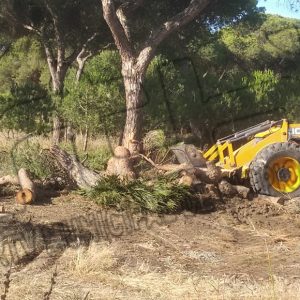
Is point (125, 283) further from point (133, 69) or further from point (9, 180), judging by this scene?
point (133, 69)

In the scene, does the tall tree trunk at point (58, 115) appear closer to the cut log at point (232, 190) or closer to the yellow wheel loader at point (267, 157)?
the yellow wheel loader at point (267, 157)

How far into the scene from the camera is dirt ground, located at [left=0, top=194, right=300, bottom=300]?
5.79 metres

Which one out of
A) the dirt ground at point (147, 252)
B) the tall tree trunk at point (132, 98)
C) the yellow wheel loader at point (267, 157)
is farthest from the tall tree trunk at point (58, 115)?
the dirt ground at point (147, 252)

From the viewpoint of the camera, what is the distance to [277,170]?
35.9 ft

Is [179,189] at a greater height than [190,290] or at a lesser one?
greater

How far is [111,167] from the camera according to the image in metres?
10.9

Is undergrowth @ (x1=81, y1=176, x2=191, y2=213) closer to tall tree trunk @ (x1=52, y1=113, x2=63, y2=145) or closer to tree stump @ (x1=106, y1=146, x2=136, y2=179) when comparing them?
tree stump @ (x1=106, y1=146, x2=136, y2=179)

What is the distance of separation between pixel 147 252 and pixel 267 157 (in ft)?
13.0

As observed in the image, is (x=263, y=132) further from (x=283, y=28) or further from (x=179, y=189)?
(x=283, y=28)

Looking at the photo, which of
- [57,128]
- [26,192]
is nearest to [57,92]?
[57,128]

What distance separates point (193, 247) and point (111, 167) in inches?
131

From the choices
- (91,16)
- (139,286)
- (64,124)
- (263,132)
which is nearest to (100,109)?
(64,124)

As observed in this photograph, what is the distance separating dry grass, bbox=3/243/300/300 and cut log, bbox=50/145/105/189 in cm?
336

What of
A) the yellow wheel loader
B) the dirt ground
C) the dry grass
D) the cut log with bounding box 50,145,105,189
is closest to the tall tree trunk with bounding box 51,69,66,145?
the cut log with bounding box 50,145,105,189
